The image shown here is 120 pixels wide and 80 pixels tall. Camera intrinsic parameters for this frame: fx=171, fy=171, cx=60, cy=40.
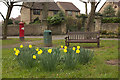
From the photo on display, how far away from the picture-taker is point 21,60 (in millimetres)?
5266

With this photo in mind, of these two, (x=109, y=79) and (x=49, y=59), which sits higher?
(x=49, y=59)

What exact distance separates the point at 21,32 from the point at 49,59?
12.2 metres

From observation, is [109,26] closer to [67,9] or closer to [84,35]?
[84,35]

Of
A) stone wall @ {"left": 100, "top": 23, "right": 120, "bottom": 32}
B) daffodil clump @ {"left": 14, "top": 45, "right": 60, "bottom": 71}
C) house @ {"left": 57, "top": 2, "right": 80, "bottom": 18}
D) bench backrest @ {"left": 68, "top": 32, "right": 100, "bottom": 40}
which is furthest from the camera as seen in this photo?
house @ {"left": 57, "top": 2, "right": 80, "bottom": 18}

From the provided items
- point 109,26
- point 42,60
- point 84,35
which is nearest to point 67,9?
point 109,26

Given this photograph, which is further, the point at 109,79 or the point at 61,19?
the point at 61,19

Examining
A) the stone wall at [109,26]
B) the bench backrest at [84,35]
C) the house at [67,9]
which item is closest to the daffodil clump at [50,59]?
the bench backrest at [84,35]

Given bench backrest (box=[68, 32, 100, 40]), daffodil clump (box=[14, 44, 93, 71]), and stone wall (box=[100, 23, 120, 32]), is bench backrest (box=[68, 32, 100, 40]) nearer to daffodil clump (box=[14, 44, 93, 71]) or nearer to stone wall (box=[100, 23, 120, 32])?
daffodil clump (box=[14, 44, 93, 71])

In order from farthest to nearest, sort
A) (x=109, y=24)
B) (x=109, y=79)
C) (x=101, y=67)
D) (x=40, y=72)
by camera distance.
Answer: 1. (x=109, y=24)
2. (x=101, y=67)
3. (x=40, y=72)
4. (x=109, y=79)

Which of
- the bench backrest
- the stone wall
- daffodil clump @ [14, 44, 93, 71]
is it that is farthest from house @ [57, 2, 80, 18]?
daffodil clump @ [14, 44, 93, 71]

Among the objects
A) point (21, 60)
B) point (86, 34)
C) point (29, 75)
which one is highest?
point (86, 34)

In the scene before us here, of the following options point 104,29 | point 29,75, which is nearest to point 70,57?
point 29,75

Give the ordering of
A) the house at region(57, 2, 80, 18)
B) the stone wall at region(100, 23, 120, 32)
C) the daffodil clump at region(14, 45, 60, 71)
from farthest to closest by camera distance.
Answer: the house at region(57, 2, 80, 18) < the stone wall at region(100, 23, 120, 32) < the daffodil clump at region(14, 45, 60, 71)

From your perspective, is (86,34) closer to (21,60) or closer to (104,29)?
(21,60)
